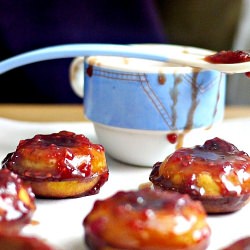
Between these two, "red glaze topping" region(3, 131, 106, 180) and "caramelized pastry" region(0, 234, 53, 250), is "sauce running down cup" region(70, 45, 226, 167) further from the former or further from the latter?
"caramelized pastry" region(0, 234, 53, 250)

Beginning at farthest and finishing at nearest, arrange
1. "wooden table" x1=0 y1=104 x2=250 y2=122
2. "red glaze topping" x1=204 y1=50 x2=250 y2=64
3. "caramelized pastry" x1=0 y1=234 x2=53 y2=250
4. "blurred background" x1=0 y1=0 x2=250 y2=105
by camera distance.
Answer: "blurred background" x1=0 y1=0 x2=250 y2=105 → "wooden table" x1=0 y1=104 x2=250 y2=122 → "red glaze topping" x1=204 y1=50 x2=250 y2=64 → "caramelized pastry" x1=0 y1=234 x2=53 y2=250

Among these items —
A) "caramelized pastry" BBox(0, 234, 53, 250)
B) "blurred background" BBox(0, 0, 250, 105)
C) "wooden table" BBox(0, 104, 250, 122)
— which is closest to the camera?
"caramelized pastry" BBox(0, 234, 53, 250)

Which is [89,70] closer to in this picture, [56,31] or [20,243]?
[20,243]

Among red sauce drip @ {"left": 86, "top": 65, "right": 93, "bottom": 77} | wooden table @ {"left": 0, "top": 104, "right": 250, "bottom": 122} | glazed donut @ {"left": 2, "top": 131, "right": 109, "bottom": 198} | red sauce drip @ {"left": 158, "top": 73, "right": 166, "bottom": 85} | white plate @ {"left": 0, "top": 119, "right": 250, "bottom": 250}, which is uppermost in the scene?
red sauce drip @ {"left": 158, "top": 73, "right": 166, "bottom": 85}

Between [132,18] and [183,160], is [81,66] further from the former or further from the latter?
[132,18]

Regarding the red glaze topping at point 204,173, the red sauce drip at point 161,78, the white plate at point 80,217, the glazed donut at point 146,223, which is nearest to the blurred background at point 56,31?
the white plate at point 80,217

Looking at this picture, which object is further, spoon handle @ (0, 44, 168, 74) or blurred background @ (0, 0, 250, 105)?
blurred background @ (0, 0, 250, 105)

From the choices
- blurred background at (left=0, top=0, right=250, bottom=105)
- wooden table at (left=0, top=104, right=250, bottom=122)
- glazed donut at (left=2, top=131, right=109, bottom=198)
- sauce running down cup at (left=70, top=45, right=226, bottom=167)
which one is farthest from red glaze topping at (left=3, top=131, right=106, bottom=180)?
blurred background at (left=0, top=0, right=250, bottom=105)
